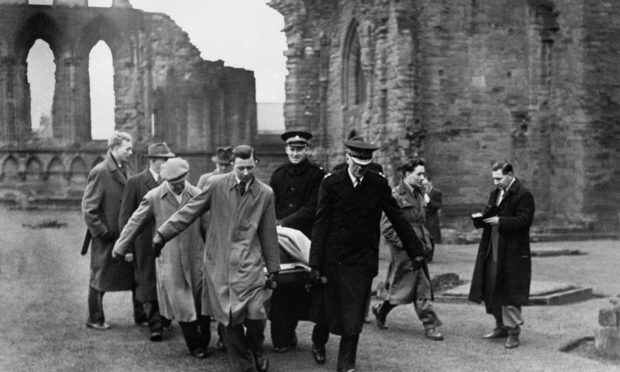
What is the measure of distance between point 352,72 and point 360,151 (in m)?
19.2

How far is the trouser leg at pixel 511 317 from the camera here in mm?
8734

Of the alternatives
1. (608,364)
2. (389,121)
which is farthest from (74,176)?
(608,364)

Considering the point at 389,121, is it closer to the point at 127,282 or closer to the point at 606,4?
the point at 606,4

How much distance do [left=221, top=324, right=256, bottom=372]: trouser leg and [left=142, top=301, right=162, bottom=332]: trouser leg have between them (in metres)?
1.75

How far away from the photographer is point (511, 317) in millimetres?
8742

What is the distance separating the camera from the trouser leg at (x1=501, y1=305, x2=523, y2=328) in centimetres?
873

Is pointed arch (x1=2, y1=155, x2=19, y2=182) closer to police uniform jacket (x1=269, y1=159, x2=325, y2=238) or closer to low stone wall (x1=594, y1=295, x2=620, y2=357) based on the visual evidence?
police uniform jacket (x1=269, y1=159, x2=325, y2=238)

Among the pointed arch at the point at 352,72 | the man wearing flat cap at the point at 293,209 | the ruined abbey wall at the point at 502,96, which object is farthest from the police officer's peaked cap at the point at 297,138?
the pointed arch at the point at 352,72

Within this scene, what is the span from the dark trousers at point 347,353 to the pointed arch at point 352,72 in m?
19.2

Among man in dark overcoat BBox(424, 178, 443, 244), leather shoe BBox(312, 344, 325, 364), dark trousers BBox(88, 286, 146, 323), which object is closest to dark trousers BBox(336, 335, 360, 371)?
leather shoe BBox(312, 344, 325, 364)

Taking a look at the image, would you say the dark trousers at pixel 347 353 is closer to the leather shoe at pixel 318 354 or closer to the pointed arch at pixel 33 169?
the leather shoe at pixel 318 354

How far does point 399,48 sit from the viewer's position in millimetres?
22516

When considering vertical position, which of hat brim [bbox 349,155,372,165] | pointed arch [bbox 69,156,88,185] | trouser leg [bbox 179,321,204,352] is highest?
hat brim [bbox 349,155,372,165]

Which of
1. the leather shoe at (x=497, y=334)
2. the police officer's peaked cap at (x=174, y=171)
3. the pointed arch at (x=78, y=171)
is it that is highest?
the police officer's peaked cap at (x=174, y=171)
